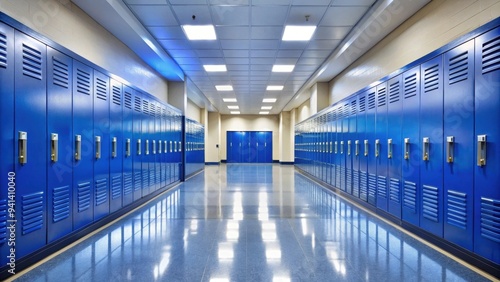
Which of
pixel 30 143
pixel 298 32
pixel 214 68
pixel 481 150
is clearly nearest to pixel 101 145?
pixel 30 143

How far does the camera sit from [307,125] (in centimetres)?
1046

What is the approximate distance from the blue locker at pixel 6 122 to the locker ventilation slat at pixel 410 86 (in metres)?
4.22

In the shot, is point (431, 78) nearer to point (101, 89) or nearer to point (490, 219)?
point (490, 219)

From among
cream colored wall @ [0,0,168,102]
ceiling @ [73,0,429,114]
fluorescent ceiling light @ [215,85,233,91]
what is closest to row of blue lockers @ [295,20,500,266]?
ceiling @ [73,0,429,114]

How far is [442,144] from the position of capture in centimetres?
299

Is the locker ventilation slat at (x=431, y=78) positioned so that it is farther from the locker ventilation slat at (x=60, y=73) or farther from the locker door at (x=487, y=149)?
the locker ventilation slat at (x=60, y=73)

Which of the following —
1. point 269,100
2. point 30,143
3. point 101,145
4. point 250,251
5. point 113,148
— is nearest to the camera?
point 30,143

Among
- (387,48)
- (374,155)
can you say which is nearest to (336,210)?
(374,155)

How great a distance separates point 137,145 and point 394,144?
4.29 metres

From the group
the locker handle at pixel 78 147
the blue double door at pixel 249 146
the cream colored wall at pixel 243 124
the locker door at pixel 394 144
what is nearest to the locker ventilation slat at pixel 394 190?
the locker door at pixel 394 144

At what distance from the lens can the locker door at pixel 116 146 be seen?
13.5 ft

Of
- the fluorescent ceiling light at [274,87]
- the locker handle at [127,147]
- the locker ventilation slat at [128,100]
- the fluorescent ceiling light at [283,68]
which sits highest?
the fluorescent ceiling light at [283,68]

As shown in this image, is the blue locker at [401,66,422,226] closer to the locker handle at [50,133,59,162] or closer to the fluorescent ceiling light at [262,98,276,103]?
the locker handle at [50,133,59,162]

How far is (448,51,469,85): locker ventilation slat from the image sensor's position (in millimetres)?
2666
